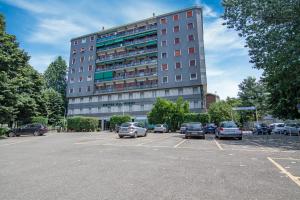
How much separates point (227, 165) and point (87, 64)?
57.9 m

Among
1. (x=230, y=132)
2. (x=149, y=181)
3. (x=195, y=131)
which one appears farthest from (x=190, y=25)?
(x=149, y=181)

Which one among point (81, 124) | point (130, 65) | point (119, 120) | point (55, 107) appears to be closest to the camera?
point (81, 124)

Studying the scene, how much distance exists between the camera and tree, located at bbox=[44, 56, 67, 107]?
7294 centimetres

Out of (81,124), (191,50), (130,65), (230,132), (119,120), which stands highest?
(191,50)

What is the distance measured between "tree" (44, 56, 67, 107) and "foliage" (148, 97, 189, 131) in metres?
41.2

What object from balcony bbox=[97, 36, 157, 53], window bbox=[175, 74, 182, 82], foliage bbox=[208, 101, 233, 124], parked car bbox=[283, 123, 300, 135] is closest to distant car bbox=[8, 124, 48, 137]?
window bbox=[175, 74, 182, 82]

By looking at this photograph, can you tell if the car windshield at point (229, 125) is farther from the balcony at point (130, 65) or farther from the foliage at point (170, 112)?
the balcony at point (130, 65)

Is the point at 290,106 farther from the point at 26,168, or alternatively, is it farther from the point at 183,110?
the point at 26,168

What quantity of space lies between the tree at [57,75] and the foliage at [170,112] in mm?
41180

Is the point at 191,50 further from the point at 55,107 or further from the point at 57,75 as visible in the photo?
the point at 57,75

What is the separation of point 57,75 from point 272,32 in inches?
2745

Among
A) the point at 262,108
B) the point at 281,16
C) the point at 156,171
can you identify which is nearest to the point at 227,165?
the point at 156,171

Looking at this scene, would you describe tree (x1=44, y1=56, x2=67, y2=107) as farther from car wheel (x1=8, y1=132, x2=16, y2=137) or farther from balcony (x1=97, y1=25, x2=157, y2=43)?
car wheel (x1=8, y1=132, x2=16, y2=137)

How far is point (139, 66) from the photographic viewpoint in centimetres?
5372
